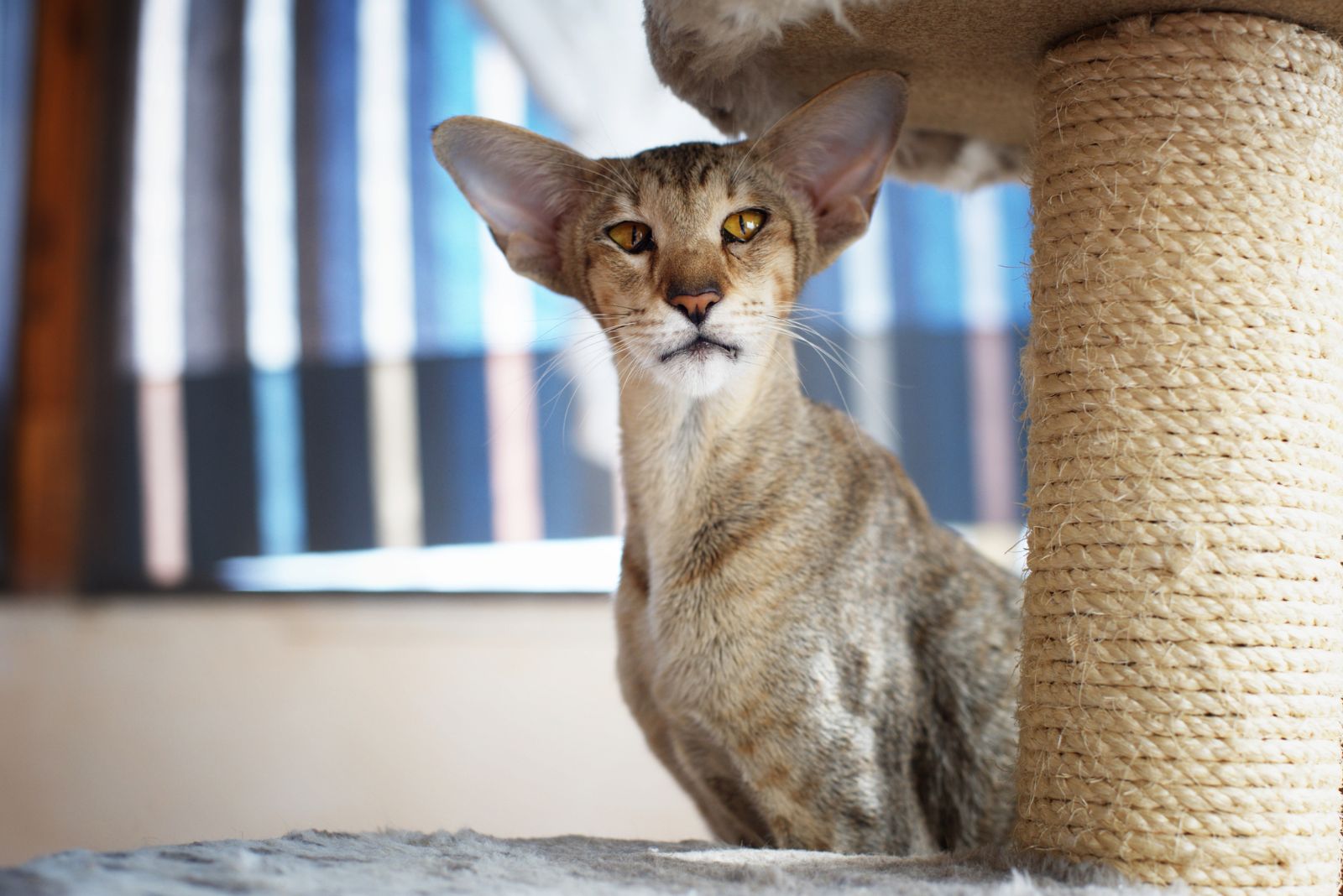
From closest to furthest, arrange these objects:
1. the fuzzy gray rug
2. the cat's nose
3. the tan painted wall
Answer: the fuzzy gray rug, the cat's nose, the tan painted wall

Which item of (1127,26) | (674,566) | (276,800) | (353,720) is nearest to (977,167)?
(1127,26)

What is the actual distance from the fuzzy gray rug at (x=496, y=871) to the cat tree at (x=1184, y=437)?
0.44 ft

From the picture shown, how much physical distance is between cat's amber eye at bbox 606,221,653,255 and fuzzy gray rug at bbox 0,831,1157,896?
74cm

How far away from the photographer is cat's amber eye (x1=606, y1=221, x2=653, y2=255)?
1.42 m

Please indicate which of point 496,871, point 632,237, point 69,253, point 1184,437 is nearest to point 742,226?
point 632,237

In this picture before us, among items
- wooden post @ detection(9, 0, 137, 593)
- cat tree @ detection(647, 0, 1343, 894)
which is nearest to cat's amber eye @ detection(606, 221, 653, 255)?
cat tree @ detection(647, 0, 1343, 894)

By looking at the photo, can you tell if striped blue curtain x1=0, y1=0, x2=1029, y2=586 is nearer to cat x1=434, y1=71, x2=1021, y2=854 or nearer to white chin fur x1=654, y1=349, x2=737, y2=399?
cat x1=434, y1=71, x2=1021, y2=854

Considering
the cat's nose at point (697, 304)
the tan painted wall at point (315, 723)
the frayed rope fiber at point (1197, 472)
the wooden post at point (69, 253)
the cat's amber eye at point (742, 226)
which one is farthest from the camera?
the wooden post at point (69, 253)

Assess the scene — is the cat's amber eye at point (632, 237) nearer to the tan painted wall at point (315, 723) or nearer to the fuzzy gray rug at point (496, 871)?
the fuzzy gray rug at point (496, 871)

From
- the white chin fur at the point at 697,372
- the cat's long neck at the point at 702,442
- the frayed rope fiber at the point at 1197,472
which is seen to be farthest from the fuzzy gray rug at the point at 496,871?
the white chin fur at the point at 697,372

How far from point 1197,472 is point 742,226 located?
62 centimetres

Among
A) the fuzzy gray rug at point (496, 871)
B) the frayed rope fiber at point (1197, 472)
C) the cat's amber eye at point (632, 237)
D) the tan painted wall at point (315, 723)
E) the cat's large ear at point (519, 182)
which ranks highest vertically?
the cat's large ear at point (519, 182)

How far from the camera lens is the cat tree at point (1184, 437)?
106 cm

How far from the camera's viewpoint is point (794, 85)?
1.47 m
